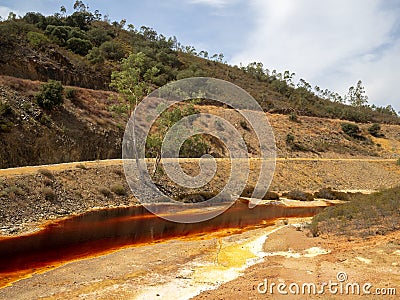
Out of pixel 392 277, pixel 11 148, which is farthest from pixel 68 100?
pixel 392 277

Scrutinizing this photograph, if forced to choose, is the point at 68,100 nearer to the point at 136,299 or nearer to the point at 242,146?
the point at 242,146

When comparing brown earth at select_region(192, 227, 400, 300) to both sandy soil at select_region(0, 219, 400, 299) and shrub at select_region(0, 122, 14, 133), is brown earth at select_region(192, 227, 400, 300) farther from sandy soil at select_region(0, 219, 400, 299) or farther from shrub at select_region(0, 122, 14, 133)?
shrub at select_region(0, 122, 14, 133)

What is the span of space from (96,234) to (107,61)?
63.5 m

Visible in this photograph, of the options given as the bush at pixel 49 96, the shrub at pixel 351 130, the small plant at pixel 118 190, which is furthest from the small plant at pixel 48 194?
the shrub at pixel 351 130

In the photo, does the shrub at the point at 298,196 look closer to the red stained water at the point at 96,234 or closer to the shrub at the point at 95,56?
the red stained water at the point at 96,234

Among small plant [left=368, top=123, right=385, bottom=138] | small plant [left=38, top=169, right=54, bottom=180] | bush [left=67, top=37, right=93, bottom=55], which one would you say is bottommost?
small plant [left=38, top=169, right=54, bottom=180]

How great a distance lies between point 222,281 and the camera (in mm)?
12984

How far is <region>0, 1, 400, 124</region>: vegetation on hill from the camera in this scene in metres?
52.2

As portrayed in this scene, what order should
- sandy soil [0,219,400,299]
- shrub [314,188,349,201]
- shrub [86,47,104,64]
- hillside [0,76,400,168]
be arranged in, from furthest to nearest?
shrub [86,47,104,64] → shrub [314,188,349,201] → hillside [0,76,400,168] → sandy soil [0,219,400,299]

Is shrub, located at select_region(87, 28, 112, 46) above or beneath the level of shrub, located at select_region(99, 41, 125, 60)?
above

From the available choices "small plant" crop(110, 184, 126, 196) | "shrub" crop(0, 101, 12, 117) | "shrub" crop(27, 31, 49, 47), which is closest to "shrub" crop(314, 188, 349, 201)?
"small plant" crop(110, 184, 126, 196)

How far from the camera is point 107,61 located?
78.5 m

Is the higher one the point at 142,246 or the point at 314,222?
the point at 314,222

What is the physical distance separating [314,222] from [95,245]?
11901 mm
